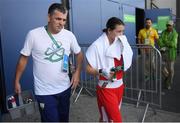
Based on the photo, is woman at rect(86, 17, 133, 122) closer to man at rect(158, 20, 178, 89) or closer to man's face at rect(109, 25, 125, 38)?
man's face at rect(109, 25, 125, 38)

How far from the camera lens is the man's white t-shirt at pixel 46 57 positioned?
320 centimetres

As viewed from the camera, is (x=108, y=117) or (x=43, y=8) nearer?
(x=108, y=117)

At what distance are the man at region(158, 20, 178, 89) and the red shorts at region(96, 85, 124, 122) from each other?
4342 millimetres

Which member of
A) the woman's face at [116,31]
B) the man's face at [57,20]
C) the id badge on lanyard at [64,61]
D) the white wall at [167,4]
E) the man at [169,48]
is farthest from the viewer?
the white wall at [167,4]

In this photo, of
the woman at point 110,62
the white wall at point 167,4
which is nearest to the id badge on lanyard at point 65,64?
the woman at point 110,62

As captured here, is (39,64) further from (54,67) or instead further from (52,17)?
(52,17)

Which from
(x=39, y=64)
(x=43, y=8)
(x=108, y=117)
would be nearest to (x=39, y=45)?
(x=39, y=64)

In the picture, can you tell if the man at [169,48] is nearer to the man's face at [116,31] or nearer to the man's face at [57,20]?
the man's face at [116,31]

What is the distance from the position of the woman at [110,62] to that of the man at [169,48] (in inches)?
170

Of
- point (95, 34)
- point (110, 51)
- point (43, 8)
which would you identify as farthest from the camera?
point (95, 34)

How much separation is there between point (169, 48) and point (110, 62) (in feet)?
14.8

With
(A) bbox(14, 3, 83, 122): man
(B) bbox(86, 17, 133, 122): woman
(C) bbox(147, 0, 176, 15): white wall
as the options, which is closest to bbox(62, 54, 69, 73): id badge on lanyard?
(A) bbox(14, 3, 83, 122): man

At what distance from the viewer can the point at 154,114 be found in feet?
17.5

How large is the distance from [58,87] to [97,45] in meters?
0.68
